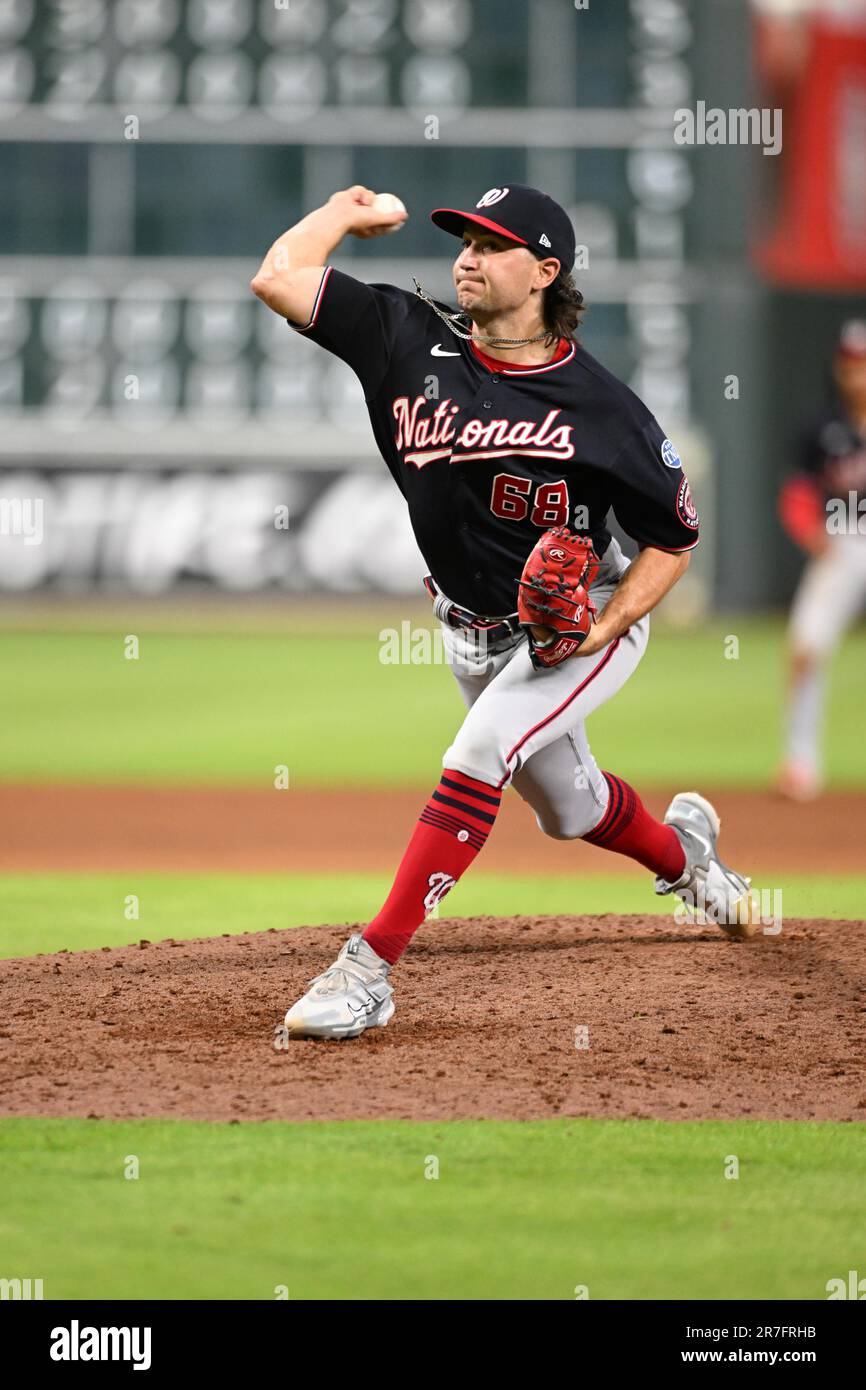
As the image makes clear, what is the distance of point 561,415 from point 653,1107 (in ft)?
5.35

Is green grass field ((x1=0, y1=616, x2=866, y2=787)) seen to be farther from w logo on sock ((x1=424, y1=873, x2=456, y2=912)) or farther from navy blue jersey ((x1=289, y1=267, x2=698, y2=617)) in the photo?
w logo on sock ((x1=424, y1=873, x2=456, y2=912))

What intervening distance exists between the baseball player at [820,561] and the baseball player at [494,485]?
5.30 metres

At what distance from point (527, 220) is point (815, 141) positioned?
661 inches

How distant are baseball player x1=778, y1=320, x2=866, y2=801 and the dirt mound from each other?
4240 millimetres

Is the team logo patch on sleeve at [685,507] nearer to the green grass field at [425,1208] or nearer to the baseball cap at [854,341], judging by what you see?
the green grass field at [425,1208]

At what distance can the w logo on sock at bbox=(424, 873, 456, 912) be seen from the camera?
15.2 feet

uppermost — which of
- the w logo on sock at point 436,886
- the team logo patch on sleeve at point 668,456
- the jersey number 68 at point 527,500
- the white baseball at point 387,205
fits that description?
the white baseball at point 387,205

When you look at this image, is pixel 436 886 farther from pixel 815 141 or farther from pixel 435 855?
pixel 815 141

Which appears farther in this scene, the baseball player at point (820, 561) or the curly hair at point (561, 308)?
the baseball player at point (820, 561)

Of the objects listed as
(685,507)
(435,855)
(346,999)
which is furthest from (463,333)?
(346,999)

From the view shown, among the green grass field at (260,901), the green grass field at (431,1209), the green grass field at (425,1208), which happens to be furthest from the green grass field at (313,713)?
the green grass field at (431,1209)

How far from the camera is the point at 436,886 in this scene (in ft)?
15.2

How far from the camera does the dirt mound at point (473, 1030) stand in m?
4.17

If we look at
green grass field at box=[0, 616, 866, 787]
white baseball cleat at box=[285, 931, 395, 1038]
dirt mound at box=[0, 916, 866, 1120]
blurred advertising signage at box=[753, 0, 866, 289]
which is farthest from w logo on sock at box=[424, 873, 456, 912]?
blurred advertising signage at box=[753, 0, 866, 289]
